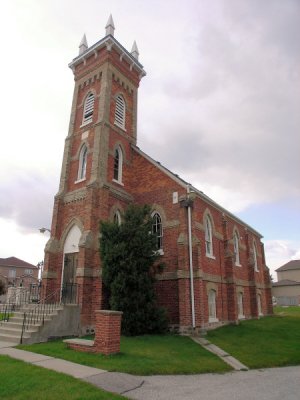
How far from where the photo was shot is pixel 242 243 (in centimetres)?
2503

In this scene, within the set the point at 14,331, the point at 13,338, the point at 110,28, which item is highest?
the point at 110,28

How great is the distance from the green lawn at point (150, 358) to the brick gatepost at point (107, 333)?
0.78ft

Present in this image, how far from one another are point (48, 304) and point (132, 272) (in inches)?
193

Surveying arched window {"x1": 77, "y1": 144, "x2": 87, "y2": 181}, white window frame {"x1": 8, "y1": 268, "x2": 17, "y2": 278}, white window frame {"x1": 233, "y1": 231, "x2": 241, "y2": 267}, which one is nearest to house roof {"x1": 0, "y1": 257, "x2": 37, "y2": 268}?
white window frame {"x1": 8, "y1": 268, "x2": 17, "y2": 278}

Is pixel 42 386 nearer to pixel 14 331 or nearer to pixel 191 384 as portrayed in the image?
pixel 191 384

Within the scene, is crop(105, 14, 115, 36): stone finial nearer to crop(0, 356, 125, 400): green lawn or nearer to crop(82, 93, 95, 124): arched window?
crop(82, 93, 95, 124): arched window

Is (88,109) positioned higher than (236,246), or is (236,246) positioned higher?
(88,109)

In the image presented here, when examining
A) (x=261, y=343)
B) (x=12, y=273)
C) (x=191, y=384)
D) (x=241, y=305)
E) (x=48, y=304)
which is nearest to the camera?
(x=191, y=384)

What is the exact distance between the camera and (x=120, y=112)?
70.0 ft

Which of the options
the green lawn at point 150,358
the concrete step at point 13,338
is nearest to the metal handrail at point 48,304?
the concrete step at point 13,338

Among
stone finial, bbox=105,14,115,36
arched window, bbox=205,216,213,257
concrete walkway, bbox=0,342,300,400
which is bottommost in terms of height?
concrete walkway, bbox=0,342,300,400

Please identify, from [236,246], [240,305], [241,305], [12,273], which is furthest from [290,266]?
[12,273]

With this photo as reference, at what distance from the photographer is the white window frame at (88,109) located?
2056cm

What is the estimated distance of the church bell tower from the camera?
1557cm
